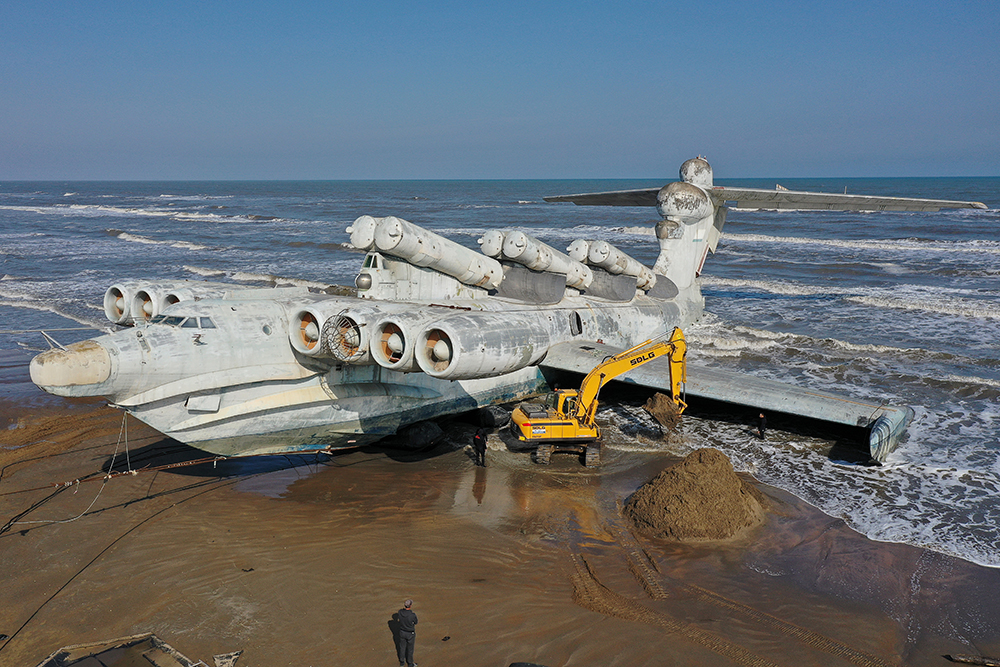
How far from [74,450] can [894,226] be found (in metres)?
57.1

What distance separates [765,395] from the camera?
1248 cm

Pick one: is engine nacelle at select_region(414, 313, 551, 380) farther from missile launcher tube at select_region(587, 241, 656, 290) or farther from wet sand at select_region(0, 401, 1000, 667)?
missile launcher tube at select_region(587, 241, 656, 290)

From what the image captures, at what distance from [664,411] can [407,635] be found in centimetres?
855

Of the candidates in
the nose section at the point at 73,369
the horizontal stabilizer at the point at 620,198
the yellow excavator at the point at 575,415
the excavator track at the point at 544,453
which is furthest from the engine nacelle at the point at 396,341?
the horizontal stabilizer at the point at 620,198

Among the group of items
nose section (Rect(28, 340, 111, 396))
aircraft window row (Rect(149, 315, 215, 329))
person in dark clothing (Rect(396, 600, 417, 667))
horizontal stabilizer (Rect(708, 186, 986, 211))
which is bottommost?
person in dark clothing (Rect(396, 600, 417, 667))

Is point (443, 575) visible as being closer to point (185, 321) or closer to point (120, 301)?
point (185, 321)

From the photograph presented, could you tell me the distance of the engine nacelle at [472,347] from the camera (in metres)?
9.39

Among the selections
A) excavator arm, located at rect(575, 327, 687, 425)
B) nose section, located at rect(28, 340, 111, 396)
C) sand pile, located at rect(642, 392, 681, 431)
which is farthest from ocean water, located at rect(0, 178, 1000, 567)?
nose section, located at rect(28, 340, 111, 396)

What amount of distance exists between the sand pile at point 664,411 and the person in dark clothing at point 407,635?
828cm

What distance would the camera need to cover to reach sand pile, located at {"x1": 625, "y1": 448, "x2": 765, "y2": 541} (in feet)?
31.1

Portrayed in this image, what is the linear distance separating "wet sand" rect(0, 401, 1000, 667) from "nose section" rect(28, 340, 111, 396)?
221 cm

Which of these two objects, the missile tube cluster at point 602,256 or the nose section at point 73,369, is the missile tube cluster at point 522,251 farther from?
the nose section at point 73,369

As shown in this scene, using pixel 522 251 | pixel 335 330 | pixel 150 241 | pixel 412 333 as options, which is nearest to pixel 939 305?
pixel 522 251

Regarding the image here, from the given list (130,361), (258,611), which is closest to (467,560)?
(258,611)
